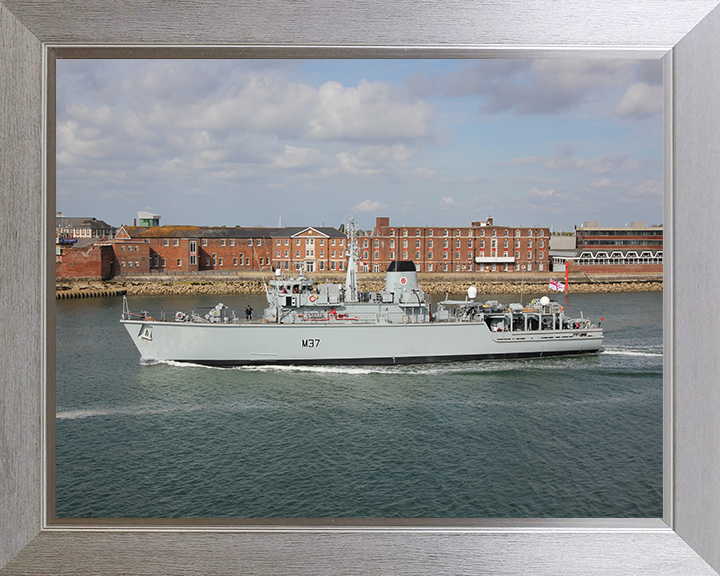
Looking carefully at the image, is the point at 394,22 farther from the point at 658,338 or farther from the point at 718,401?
the point at 658,338

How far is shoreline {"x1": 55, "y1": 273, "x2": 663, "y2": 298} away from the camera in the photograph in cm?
3666

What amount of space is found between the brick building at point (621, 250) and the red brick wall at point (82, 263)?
36524mm

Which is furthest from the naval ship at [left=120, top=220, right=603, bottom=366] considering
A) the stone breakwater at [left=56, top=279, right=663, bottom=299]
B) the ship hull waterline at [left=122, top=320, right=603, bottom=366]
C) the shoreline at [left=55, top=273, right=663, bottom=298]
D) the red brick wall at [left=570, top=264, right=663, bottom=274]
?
the red brick wall at [left=570, top=264, right=663, bottom=274]

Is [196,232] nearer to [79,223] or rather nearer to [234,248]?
[234,248]

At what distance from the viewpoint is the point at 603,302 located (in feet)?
102

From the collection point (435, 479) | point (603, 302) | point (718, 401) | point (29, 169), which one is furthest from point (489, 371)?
point (603, 302)

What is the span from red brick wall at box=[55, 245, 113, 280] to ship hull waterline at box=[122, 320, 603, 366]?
25723mm

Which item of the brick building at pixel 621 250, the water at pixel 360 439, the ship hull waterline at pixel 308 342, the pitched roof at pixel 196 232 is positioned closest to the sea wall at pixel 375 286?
the brick building at pixel 621 250

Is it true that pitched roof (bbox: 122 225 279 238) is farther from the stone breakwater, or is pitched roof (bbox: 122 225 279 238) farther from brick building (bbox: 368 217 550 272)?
brick building (bbox: 368 217 550 272)

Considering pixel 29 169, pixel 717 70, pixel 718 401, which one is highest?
pixel 717 70

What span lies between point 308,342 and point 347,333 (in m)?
1.16

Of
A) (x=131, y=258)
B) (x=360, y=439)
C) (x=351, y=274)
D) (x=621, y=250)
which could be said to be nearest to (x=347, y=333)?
(x=351, y=274)

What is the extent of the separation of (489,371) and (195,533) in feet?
43.6

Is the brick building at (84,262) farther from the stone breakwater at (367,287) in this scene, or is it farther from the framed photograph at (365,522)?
the framed photograph at (365,522)
